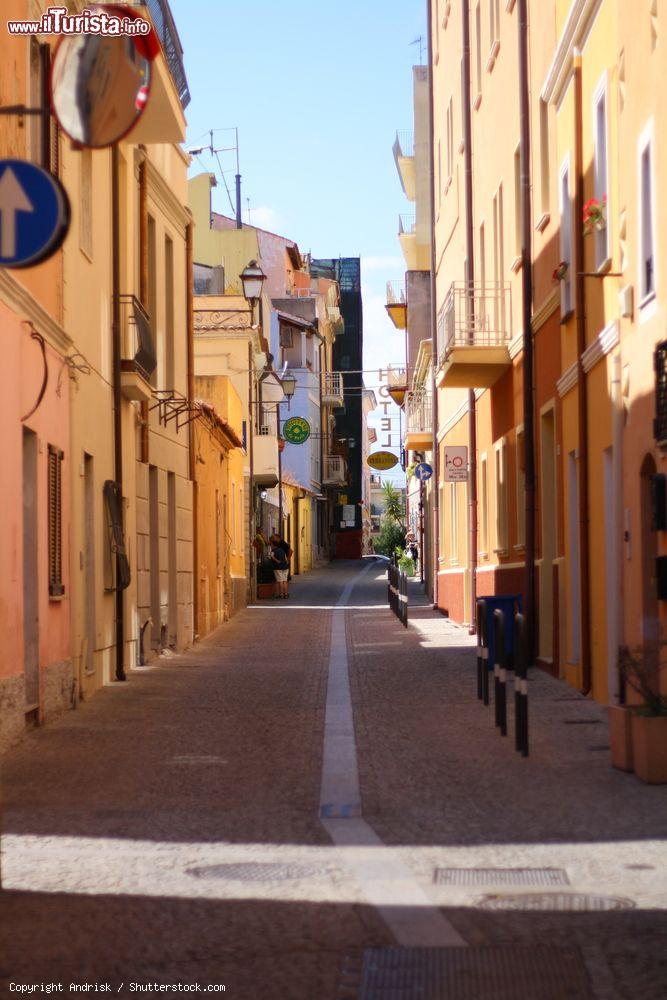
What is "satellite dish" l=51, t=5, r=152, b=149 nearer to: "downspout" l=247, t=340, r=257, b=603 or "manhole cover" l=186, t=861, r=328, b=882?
"manhole cover" l=186, t=861, r=328, b=882

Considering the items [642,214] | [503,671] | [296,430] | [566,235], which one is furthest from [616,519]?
[296,430]

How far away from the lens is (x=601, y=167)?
48.3 ft

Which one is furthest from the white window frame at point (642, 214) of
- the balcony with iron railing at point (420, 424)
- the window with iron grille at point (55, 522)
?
the balcony with iron railing at point (420, 424)

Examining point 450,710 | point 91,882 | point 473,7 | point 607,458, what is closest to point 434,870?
point 91,882

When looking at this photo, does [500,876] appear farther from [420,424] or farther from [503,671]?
[420,424]

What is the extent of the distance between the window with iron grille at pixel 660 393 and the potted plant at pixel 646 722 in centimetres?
174

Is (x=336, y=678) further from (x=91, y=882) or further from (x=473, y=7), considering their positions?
(x=473, y=7)

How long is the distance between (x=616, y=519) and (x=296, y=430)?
41.4 metres

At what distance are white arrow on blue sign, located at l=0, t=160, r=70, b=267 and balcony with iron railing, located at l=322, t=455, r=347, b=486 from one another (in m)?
77.5

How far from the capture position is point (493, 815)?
28.4ft

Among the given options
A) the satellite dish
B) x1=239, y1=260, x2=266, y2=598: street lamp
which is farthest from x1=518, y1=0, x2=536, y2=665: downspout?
x1=239, y1=260, x2=266, y2=598: street lamp

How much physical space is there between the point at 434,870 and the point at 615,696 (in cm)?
726

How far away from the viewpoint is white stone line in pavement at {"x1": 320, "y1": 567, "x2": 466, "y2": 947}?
5918mm

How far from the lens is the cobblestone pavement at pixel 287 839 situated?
5582 millimetres
